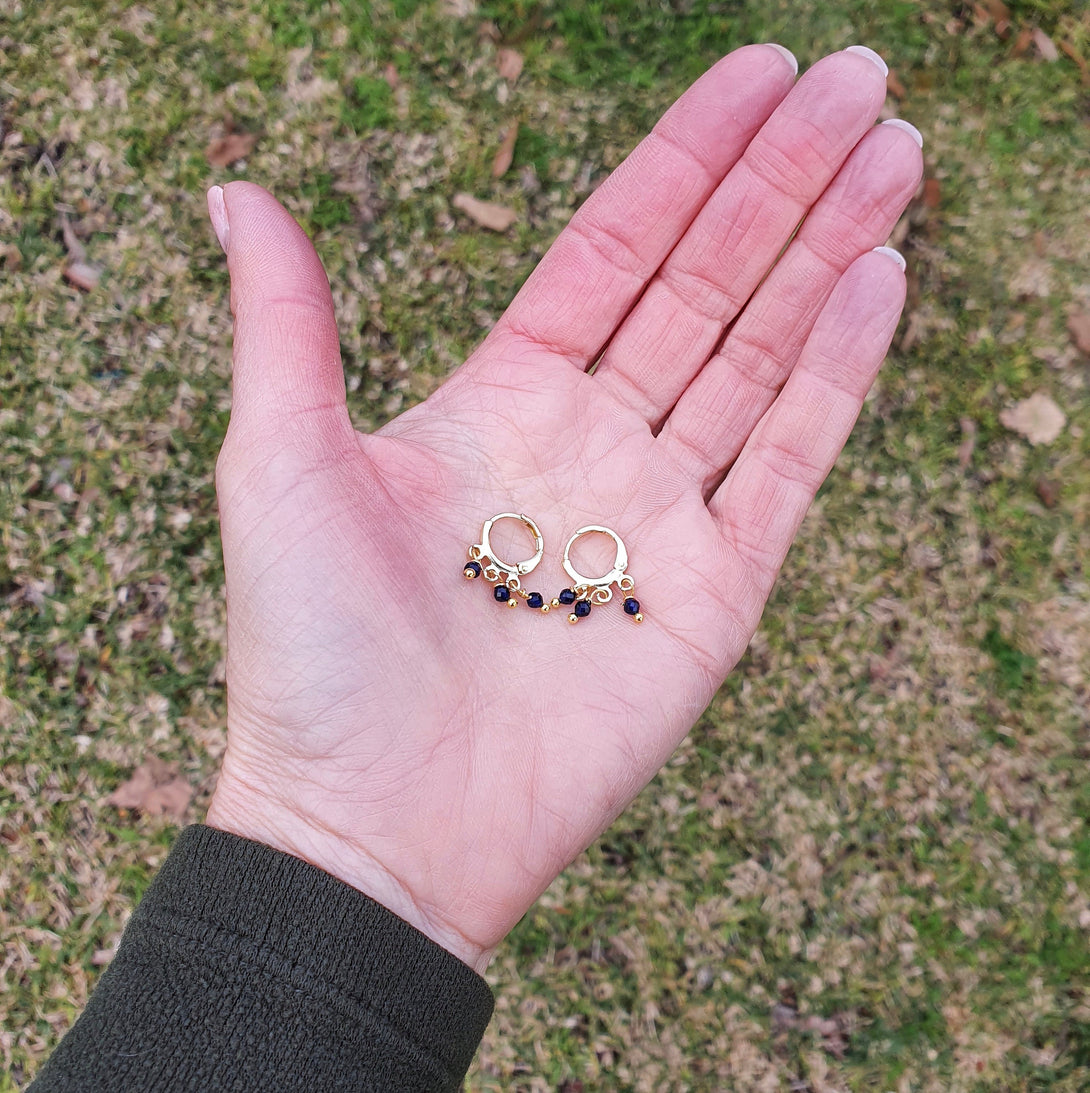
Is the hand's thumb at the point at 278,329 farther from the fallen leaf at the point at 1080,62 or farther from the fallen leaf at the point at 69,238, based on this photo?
the fallen leaf at the point at 1080,62

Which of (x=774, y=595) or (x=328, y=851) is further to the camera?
(x=774, y=595)

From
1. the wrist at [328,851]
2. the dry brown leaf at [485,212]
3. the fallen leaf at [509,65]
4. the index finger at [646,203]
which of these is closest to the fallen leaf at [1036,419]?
the index finger at [646,203]

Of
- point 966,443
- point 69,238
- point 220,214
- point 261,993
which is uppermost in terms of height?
point 220,214

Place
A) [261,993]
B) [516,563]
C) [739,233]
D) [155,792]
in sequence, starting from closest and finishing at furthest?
[261,993], [516,563], [739,233], [155,792]

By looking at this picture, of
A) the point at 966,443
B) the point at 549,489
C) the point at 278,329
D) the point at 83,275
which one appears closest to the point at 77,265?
the point at 83,275

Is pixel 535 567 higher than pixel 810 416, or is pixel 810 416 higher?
pixel 810 416

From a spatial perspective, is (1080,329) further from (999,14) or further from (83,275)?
(83,275)

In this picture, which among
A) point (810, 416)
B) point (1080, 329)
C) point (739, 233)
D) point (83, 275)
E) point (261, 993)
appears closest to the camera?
point (261, 993)
